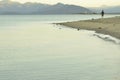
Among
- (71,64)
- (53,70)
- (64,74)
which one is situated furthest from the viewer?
(71,64)

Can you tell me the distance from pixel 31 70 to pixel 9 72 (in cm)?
142

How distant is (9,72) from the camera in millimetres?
21781

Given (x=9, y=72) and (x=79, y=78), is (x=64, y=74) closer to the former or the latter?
(x=79, y=78)

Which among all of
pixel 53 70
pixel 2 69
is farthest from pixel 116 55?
pixel 2 69

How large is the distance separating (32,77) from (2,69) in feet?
A: 10.9

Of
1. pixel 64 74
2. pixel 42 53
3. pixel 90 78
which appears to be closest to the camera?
pixel 90 78

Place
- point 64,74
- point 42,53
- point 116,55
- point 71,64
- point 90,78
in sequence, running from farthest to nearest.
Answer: point 42,53, point 116,55, point 71,64, point 64,74, point 90,78

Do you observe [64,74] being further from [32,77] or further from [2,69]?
[2,69]

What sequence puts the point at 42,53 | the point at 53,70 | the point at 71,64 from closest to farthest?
the point at 53,70
the point at 71,64
the point at 42,53

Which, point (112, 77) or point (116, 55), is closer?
point (112, 77)

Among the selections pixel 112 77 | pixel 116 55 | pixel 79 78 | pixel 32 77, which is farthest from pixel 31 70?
pixel 116 55

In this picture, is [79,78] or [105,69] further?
[105,69]

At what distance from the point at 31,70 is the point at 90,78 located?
4.31 metres

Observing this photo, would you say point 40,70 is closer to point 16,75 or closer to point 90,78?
point 16,75
